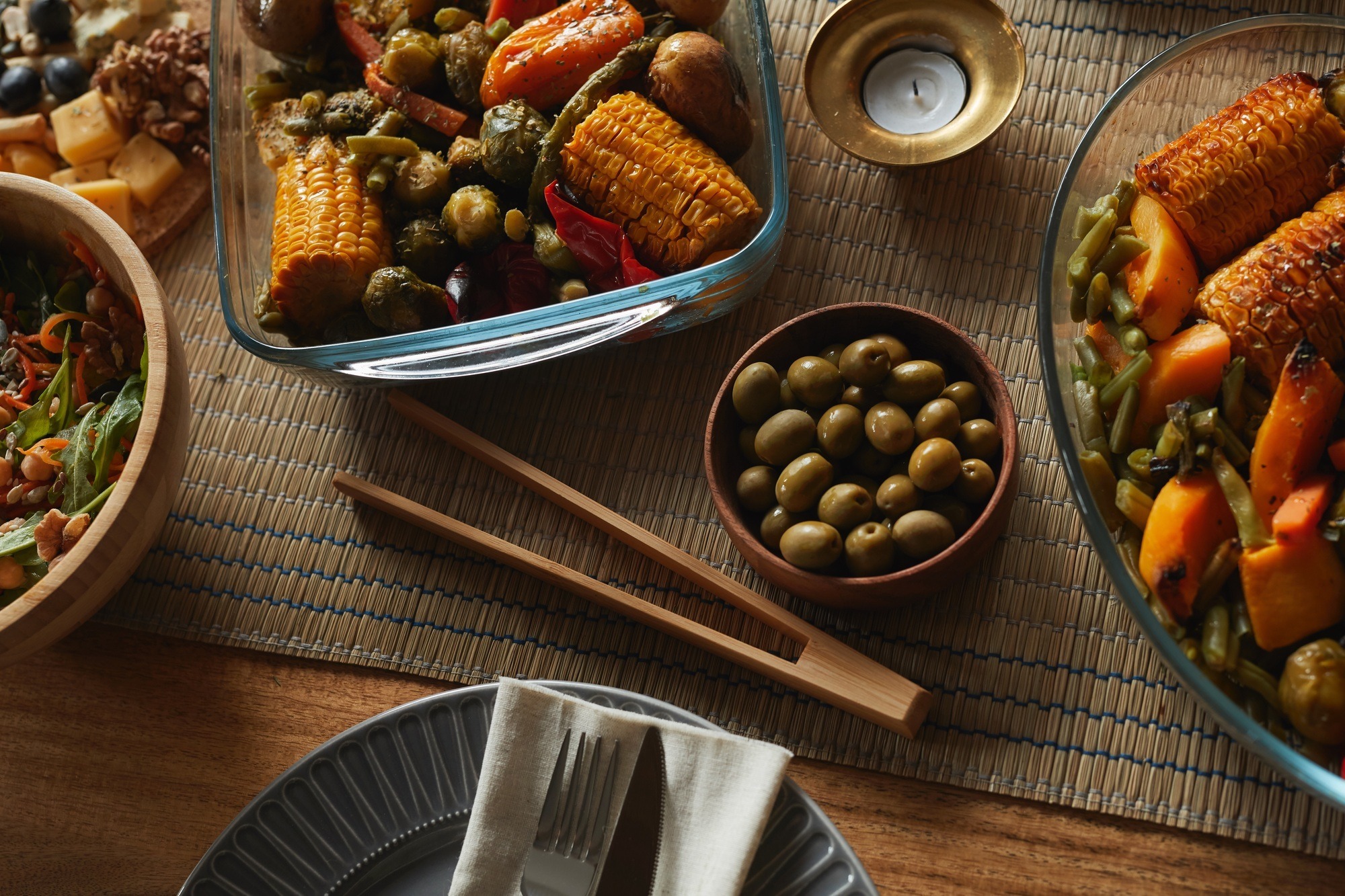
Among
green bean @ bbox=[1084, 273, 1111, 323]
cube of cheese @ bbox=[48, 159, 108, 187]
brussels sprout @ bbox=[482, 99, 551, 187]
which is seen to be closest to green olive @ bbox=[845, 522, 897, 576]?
green bean @ bbox=[1084, 273, 1111, 323]

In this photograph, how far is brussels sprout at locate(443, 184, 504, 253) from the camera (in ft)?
5.34

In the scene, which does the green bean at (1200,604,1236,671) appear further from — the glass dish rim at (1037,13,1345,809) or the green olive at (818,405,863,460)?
the green olive at (818,405,863,460)

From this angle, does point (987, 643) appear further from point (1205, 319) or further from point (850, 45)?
point (850, 45)

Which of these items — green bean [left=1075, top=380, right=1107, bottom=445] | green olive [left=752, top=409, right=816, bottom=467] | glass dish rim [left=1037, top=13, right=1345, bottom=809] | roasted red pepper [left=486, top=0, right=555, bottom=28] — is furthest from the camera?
roasted red pepper [left=486, top=0, right=555, bottom=28]

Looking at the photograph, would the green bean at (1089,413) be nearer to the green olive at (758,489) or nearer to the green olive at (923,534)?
the green olive at (923,534)

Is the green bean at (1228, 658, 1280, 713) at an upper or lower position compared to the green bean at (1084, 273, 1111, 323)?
lower

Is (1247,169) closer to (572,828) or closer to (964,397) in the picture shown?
(964,397)

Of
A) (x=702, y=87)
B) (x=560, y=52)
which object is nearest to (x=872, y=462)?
(x=702, y=87)

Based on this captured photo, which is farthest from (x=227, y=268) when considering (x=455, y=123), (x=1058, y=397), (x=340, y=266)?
(x=1058, y=397)

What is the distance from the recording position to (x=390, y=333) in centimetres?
165

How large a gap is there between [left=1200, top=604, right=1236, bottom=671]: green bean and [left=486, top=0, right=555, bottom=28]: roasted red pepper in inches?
56.6

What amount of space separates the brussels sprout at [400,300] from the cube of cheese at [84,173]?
2.69ft

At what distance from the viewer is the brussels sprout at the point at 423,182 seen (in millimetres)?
1683

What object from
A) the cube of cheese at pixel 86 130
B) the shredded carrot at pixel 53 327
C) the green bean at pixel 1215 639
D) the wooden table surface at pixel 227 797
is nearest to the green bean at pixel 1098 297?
the green bean at pixel 1215 639
